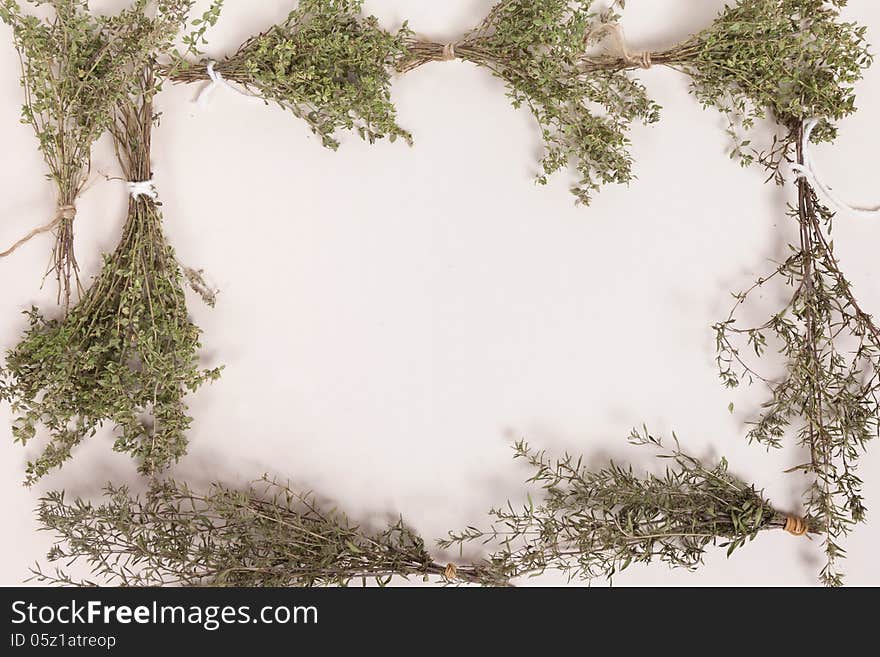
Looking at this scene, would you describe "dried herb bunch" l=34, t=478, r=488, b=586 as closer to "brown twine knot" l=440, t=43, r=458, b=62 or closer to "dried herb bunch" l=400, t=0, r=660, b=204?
"dried herb bunch" l=400, t=0, r=660, b=204

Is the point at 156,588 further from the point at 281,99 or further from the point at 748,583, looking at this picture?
the point at 748,583

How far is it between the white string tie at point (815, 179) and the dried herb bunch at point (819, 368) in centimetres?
2

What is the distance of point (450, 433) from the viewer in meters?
2.06

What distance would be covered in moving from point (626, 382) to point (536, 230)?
0.52 meters

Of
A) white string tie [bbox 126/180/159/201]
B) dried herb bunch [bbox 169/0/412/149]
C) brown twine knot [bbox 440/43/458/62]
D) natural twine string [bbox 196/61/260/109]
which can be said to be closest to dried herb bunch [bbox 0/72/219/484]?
white string tie [bbox 126/180/159/201]

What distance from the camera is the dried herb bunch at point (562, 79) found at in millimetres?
1836

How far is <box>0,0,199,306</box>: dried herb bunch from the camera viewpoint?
73.0 inches

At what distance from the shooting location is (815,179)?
191 cm

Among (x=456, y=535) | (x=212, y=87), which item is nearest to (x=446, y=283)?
(x=456, y=535)

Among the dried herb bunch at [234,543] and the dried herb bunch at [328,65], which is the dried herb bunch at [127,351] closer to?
the dried herb bunch at [234,543]

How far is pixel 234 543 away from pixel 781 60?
1.98m

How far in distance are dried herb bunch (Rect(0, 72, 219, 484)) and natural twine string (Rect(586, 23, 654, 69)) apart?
49.0 inches

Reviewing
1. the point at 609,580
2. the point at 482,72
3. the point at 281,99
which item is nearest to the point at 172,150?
the point at 281,99

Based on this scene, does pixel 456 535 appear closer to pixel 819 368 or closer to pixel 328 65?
pixel 819 368
